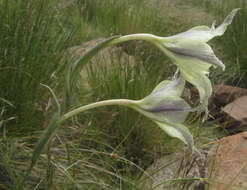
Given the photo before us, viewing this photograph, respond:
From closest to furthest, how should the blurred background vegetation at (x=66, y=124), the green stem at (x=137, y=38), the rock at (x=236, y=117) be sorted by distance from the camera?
the green stem at (x=137, y=38) < the blurred background vegetation at (x=66, y=124) < the rock at (x=236, y=117)

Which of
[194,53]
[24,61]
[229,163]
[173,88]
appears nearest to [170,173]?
[229,163]

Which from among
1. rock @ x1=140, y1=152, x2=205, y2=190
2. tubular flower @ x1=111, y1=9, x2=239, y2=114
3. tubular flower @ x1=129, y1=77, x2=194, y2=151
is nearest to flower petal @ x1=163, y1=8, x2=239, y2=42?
tubular flower @ x1=111, y1=9, x2=239, y2=114

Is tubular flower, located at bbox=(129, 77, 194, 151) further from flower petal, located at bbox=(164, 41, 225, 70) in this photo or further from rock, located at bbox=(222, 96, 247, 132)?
rock, located at bbox=(222, 96, 247, 132)

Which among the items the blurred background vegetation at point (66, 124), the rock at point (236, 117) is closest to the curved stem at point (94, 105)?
the blurred background vegetation at point (66, 124)

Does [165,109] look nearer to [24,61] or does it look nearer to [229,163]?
[229,163]

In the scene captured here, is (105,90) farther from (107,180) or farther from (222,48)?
(222,48)

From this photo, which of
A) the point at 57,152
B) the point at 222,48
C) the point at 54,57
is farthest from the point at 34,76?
the point at 222,48

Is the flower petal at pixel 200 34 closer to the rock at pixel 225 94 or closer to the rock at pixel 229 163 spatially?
the rock at pixel 229 163
